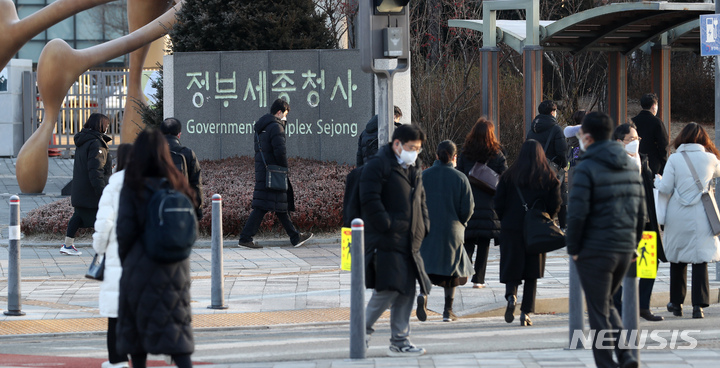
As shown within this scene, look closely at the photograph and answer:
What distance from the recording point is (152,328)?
5.76 meters

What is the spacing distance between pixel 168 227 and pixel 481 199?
482 cm

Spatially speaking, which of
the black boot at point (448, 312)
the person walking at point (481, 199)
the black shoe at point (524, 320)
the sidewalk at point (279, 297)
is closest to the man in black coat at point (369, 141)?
the sidewalk at point (279, 297)

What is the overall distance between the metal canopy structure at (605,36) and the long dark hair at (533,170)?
656 centimetres

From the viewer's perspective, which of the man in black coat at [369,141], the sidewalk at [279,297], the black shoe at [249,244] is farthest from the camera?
the black shoe at [249,244]

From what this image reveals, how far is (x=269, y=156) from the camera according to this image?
12.6m

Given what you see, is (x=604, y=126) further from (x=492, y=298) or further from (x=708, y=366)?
(x=492, y=298)

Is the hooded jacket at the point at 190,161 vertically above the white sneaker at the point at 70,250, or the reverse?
the hooded jacket at the point at 190,161

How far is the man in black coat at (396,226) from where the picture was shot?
7234 mm

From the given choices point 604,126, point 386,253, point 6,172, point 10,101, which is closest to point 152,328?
point 386,253

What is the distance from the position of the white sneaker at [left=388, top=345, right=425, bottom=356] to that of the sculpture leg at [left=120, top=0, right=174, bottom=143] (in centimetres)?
1380

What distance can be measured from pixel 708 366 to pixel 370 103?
31.9 feet

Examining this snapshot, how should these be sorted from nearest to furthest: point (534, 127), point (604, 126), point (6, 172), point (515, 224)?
1. point (604, 126)
2. point (515, 224)
3. point (534, 127)
4. point (6, 172)

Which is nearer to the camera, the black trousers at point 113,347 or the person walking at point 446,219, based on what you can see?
the black trousers at point 113,347

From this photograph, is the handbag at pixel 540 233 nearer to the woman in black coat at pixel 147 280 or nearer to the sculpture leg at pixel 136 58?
the woman in black coat at pixel 147 280
